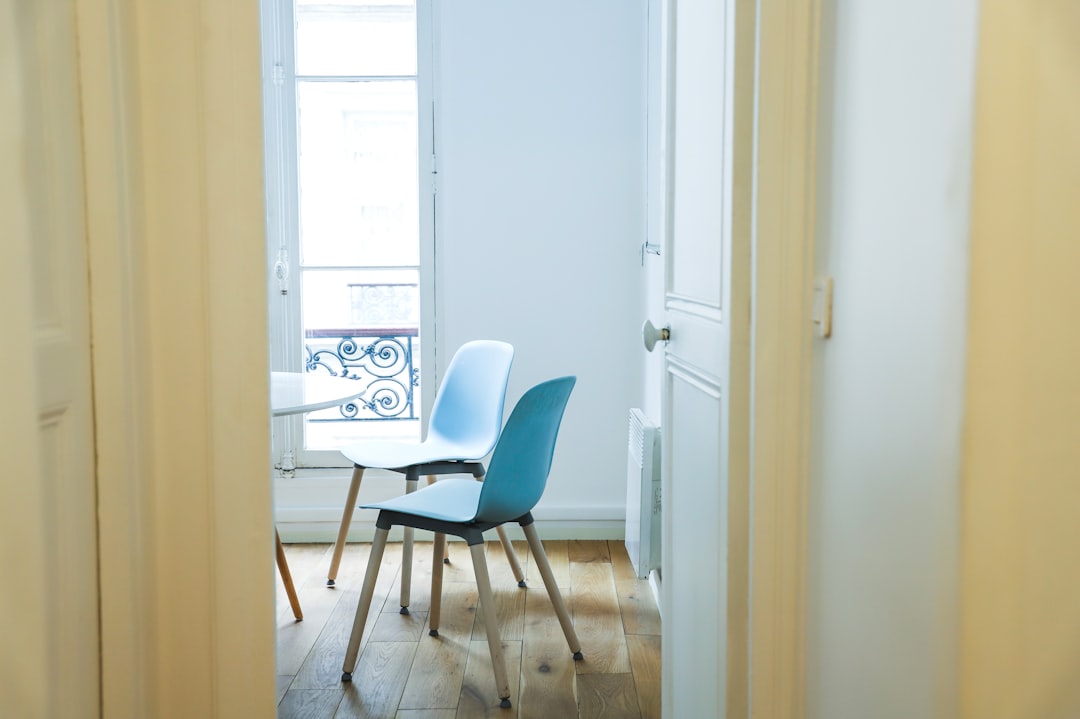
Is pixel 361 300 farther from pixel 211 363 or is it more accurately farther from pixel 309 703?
pixel 211 363

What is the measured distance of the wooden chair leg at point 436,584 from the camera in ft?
10.2

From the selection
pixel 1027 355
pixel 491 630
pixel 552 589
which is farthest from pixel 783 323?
pixel 552 589

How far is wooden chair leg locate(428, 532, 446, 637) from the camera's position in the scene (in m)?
3.11

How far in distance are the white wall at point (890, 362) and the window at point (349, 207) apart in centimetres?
291

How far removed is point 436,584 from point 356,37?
233 cm

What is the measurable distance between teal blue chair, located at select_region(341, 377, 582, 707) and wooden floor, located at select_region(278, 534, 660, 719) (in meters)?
0.11

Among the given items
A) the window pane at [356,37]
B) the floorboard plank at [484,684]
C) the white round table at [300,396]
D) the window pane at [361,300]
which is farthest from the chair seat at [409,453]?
the window pane at [356,37]

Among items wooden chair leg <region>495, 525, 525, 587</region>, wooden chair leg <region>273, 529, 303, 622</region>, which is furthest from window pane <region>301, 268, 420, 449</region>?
wooden chair leg <region>273, 529, 303, 622</region>

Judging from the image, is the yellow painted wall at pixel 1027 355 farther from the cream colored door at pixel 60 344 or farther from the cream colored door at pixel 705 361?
the cream colored door at pixel 60 344

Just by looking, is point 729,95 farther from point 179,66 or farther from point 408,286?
point 408,286

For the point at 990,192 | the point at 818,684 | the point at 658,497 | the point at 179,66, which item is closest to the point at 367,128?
the point at 658,497

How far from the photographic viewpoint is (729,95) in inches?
64.5

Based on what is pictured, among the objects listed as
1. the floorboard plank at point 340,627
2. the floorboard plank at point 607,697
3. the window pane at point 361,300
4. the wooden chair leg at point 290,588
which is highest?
the window pane at point 361,300

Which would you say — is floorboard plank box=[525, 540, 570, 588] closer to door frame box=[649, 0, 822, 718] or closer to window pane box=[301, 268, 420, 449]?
window pane box=[301, 268, 420, 449]
